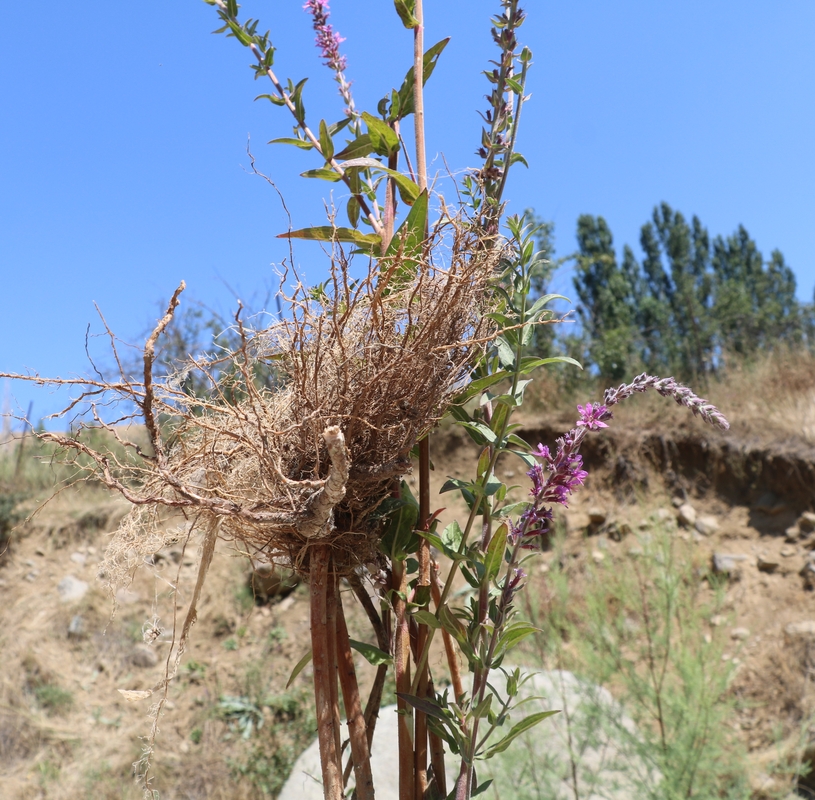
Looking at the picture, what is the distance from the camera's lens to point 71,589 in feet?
20.1

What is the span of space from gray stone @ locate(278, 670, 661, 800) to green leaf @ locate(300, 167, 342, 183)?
2.00 meters

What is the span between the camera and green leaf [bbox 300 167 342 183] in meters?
1.06

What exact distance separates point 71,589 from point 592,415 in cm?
641

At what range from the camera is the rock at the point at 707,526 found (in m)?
5.04

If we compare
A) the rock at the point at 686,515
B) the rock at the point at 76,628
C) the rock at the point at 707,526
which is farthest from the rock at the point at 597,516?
the rock at the point at 76,628

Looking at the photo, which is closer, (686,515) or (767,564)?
(767,564)

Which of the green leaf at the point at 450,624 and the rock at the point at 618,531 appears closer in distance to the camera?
the green leaf at the point at 450,624

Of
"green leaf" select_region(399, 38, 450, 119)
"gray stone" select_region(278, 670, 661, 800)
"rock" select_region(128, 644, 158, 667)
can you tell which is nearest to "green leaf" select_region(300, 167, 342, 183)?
"green leaf" select_region(399, 38, 450, 119)

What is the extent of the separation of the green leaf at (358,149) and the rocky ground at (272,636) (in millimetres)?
3294

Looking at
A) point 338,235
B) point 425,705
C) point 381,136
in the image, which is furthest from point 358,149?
point 425,705

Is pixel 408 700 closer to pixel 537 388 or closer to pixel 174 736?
pixel 174 736

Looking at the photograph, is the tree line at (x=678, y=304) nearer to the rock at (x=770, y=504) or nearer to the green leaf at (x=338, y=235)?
the rock at (x=770, y=504)

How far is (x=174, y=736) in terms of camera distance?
465 cm

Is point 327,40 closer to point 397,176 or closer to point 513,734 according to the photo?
point 397,176
